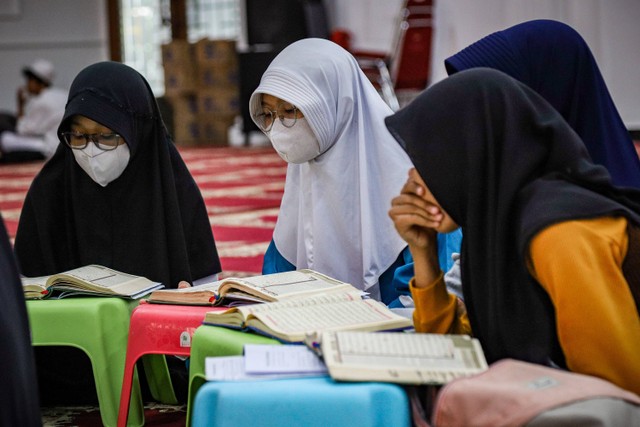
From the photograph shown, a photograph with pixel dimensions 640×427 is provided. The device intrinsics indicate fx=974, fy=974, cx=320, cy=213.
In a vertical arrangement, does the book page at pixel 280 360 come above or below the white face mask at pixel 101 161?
below

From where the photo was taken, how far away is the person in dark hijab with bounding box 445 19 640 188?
6.58ft

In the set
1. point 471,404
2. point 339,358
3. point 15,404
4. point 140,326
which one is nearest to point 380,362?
point 339,358

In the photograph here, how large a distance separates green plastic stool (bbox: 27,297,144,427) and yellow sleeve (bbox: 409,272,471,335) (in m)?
0.76

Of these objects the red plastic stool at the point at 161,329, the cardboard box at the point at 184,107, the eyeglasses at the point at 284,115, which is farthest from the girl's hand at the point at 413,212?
the cardboard box at the point at 184,107


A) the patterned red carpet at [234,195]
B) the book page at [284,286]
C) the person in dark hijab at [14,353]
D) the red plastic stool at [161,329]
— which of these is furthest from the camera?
the patterned red carpet at [234,195]

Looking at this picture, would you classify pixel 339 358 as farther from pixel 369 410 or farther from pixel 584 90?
pixel 584 90

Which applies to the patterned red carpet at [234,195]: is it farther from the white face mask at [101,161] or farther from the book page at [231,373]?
the book page at [231,373]

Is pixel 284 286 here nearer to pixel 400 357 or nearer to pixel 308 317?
pixel 308 317

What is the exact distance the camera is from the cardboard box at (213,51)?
11.1 meters

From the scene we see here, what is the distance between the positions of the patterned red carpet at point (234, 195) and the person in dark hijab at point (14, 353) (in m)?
2.35

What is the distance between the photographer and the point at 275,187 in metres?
6.71

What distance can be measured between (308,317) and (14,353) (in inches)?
21.4

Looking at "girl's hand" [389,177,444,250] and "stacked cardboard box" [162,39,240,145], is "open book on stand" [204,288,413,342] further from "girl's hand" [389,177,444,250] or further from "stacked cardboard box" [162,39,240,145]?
"stacked cardboard box" [162,39,240,145]

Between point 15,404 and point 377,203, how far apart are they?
4.00 feet
